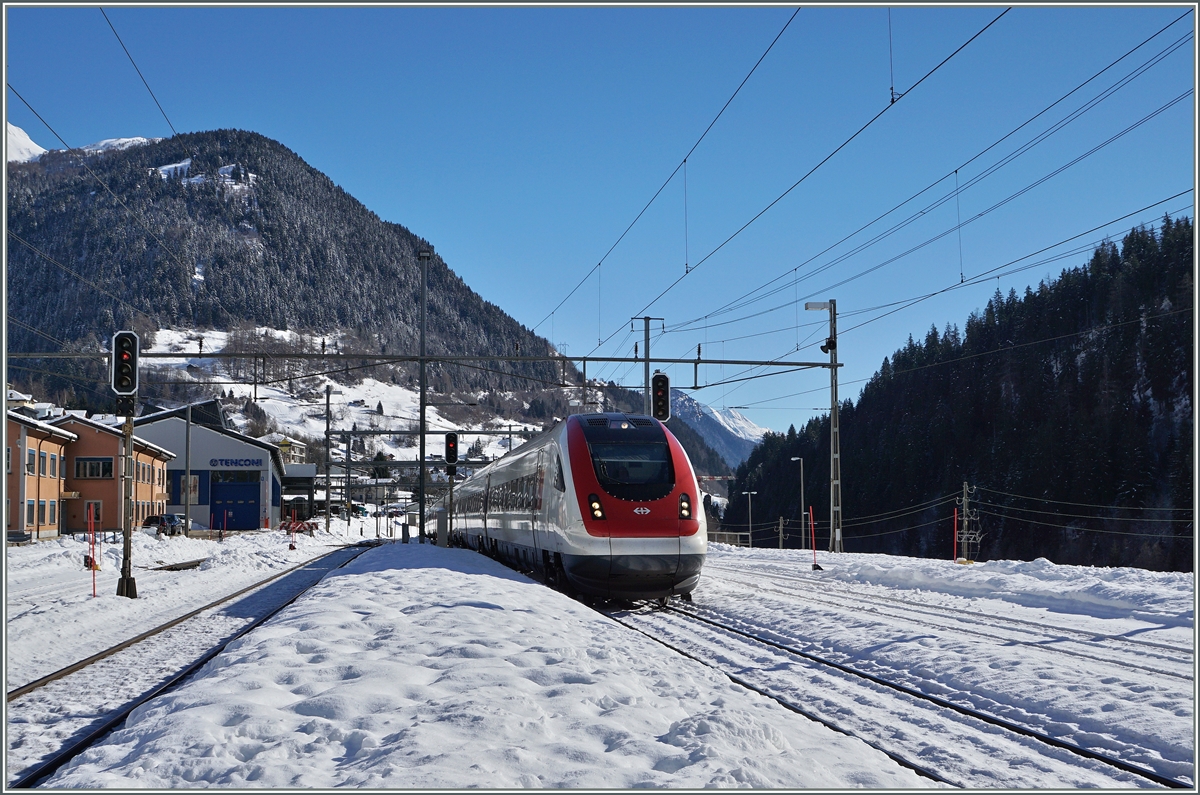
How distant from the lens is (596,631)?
1141 cm

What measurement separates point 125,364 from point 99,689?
9.05m

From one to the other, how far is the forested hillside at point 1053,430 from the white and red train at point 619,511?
166 ft

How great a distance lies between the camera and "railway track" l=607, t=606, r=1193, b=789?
19.4ft

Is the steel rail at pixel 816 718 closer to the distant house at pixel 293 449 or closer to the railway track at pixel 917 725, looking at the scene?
the railway track at pixel 917 725

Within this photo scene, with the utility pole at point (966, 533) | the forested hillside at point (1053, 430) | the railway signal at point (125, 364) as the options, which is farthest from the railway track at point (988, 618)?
the forested hillside at point (1053, 430)

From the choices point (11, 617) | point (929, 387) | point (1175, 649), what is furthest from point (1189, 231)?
point (11, 617)

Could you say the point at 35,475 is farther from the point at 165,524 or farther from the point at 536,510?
the point at 536,510

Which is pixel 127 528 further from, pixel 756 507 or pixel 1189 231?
pixel 756 507

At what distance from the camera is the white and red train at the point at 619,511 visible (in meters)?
15.5

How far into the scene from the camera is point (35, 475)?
5175cm

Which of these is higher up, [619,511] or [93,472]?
[619,511]

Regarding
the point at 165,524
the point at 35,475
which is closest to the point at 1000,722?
the point at 35,475

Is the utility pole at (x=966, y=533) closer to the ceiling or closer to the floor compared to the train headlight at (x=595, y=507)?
closer to the floor

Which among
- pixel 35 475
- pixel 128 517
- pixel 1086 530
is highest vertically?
pixel 128 517
